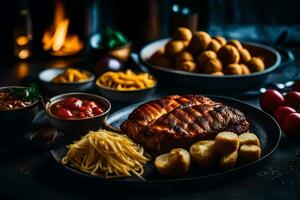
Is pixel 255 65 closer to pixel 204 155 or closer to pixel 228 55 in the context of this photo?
pixel 228 55

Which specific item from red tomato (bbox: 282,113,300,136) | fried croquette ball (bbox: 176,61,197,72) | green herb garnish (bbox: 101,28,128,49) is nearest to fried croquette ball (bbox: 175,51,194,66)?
fried croquette ball (bbox: 176,61,197,72)

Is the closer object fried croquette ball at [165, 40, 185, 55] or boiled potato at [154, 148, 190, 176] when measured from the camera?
boiled potato at [154, 148, 190, 176]

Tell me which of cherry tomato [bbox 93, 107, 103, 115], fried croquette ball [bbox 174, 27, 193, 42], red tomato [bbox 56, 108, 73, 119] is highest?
fried croquette ball [bbox 174, 27, 193, 42]

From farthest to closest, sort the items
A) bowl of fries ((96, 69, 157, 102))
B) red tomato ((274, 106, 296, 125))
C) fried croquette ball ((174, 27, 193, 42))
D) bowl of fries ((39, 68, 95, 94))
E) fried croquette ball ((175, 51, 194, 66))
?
fried croquette ball ((174, 27, 193, 42)) → fried croquette ball ((175, 51, 194, 66)) → bowl of fries ((39, 68, 95, 94)) → bowl of fries ((96, 69, 157, 102)) → red tomato ((274, 106, 296, 125))

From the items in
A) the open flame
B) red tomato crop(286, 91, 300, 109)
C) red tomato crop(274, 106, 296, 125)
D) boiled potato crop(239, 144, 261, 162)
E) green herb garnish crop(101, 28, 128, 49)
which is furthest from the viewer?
the open flame

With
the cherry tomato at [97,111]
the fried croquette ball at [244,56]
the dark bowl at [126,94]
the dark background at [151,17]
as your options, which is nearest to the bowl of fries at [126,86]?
the dark bowl at [126,94]

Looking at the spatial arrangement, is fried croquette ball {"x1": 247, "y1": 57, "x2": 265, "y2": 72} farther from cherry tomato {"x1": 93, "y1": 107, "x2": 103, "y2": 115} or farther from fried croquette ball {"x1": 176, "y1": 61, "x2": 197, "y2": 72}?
cherry tomato {"x1": 93, "y1": 107, "x2": 103, "y2": 115}

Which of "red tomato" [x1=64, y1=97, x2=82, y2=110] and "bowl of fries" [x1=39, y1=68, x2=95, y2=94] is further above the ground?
"red tomato" [x1=64, y1=97, x2=82, y2=110]
